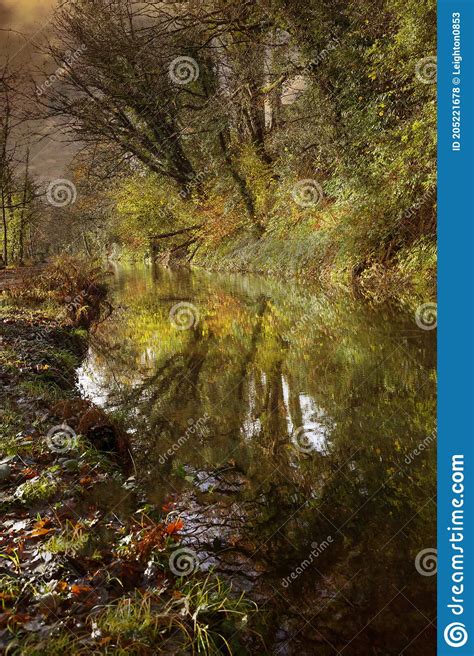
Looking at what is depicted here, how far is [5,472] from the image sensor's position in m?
4.00

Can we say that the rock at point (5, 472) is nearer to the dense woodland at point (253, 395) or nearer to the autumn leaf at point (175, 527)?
the dense woodland at point (253, 395)

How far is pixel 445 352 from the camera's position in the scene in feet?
8.13

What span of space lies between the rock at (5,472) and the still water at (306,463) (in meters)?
1.21

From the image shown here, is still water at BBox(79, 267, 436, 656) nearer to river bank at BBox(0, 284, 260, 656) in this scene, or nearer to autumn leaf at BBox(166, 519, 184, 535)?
autumn leaf at BBox(166, 519, 184, 535)

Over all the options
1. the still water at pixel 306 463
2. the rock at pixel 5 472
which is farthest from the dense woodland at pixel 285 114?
the rock at pixel 5 472

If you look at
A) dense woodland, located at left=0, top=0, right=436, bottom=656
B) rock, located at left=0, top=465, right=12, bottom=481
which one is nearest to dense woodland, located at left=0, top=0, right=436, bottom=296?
dense woodland, located at left=0, top=0, right=436, bottom=656

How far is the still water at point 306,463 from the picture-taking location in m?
2.91

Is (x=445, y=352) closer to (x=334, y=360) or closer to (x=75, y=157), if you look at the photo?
(x=334, y=360)

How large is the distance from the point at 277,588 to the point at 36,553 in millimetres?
1578

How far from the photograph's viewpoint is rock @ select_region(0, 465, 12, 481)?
156 inches

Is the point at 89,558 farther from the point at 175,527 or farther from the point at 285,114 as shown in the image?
the point at 285,114

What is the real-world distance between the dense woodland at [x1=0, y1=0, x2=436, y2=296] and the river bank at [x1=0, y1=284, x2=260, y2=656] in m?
5.99

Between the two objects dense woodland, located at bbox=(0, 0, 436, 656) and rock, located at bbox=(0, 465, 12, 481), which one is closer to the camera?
dense woodland, located at bbox=(0, 0, 436, 656)

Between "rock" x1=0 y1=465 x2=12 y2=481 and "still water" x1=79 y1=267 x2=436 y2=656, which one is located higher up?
"rock" x1=0 y1=465 x2=12 y2=481
